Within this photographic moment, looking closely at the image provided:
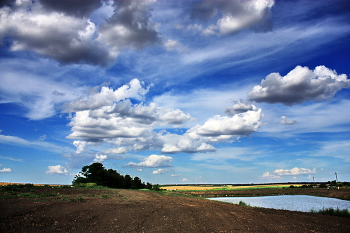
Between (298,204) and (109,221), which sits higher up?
(109,221)

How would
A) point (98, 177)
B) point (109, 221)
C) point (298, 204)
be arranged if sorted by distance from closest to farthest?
point (109, 221), point (298, 204), point (98, 177)

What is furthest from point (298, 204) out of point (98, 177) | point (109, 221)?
point (98, 177)

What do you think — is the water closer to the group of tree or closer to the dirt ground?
the dirt ground

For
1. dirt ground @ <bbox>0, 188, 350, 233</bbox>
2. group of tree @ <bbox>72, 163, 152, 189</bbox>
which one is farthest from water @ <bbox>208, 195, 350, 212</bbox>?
group of tree @ <bbox>72, 163, 152, 189</bbox>

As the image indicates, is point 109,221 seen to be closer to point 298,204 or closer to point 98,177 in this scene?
point 298,204

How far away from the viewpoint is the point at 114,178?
82938 mm

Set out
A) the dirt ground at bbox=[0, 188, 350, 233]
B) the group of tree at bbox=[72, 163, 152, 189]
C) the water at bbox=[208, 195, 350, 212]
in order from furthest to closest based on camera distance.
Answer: the group of tree at bbox=[72, 163, 152, 189]
the water at bbox=[208, 195, 350, 212]
the dirt ground at bbox=[0, 188, 350, 233]

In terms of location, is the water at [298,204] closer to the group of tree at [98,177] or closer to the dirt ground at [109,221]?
the dirt ground at [109,221]

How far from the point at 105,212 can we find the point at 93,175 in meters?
65.1

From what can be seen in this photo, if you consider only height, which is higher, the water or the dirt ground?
the dirt ground

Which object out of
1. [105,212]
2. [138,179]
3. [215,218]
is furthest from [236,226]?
[138,179]

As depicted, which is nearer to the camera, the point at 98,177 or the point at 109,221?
the point at 109,221

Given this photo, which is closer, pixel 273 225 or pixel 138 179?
pixel 273 225

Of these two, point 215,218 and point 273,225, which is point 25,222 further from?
point 273,225
